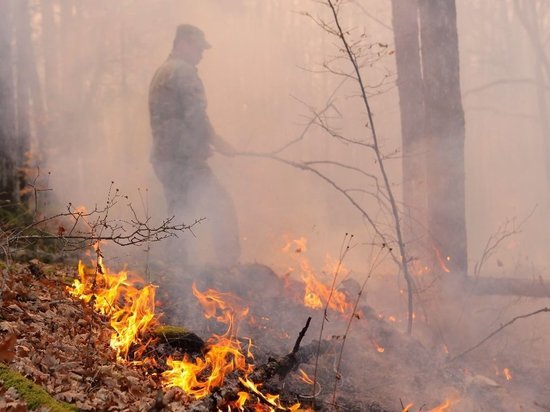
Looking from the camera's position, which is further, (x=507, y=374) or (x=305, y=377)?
(x=507, y=374)

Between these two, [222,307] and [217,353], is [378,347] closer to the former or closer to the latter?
[222,307]

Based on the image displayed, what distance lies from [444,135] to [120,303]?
202 inches

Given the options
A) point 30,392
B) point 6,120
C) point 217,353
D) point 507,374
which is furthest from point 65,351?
point 6,120

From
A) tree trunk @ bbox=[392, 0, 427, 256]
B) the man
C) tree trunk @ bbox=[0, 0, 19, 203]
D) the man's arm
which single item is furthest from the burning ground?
tree trunk @ bbox=[0, 0, 19, 203]

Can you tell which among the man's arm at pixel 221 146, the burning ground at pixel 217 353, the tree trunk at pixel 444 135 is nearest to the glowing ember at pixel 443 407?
the burning ground at pixel 217 353

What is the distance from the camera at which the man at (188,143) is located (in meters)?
8.06

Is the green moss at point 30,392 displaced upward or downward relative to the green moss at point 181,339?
upward

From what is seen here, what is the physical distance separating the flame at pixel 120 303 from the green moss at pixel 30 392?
1.57 meters

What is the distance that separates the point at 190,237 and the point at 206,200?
3.30ft

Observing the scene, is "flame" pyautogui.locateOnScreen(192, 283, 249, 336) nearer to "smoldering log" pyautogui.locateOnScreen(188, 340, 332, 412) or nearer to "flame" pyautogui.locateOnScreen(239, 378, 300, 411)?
"smoldering log" pyautogui.locateOnScreen(188, 340, 332, 412)

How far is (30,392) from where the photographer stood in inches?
115

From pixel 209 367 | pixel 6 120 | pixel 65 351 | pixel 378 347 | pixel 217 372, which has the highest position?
pixel 6 120

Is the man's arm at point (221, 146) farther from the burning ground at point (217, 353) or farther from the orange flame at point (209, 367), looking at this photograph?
the orange flame at point (209, 367)

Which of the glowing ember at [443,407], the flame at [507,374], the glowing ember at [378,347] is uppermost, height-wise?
the glowing ember at [378,347]
